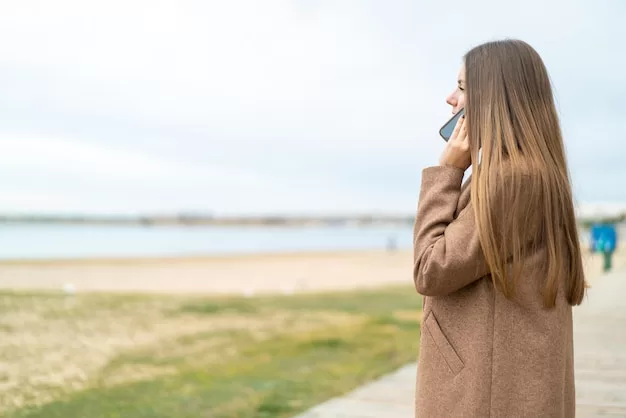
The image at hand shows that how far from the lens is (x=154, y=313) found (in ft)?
28.1

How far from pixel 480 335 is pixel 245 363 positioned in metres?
3.96

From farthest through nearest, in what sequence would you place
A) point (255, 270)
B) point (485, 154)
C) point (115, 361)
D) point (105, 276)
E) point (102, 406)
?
point (255, 270) < point (105, 276) < point (115, 361) < point (102, 406) < point (485, 154)

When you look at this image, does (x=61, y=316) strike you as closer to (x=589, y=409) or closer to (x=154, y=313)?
(x=154, y=313)

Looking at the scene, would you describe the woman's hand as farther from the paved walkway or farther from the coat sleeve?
the paved walkway

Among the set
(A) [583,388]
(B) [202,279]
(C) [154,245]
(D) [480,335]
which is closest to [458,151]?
(D) [480,335]

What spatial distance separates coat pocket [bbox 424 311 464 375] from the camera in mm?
1499

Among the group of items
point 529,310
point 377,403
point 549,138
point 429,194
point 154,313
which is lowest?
point 154,313

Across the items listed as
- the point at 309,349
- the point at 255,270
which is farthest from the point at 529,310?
the point at 255,270

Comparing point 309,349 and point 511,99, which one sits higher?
point 511,99

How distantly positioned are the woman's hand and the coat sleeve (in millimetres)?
18

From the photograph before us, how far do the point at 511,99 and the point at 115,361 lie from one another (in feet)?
15.3

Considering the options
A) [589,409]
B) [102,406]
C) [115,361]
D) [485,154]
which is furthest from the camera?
[115,361]

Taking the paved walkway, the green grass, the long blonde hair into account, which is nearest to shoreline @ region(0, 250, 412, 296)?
the green grass

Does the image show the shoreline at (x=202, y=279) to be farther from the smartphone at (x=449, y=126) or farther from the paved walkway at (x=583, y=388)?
the smartphone at (x=449, y=126)
